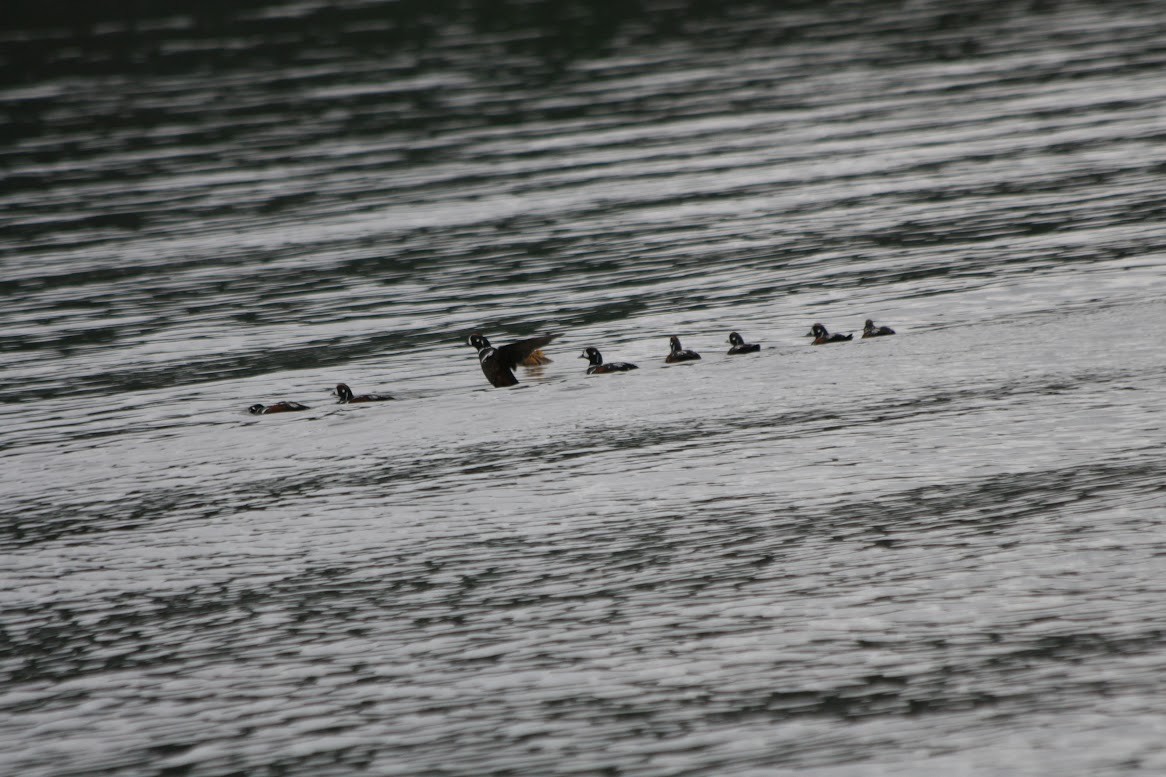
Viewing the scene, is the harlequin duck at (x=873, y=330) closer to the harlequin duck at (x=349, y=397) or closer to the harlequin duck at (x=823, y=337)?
the harlequin duck at (x=823, y=337)

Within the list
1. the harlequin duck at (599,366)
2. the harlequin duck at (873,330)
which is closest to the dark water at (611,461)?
the harlequin duck at (599,366)

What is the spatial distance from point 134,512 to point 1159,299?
33.2ft

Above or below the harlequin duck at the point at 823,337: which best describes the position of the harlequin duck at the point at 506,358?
above

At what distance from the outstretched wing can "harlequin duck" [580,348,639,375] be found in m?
0.43

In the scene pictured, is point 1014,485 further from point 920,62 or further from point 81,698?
point 920,62

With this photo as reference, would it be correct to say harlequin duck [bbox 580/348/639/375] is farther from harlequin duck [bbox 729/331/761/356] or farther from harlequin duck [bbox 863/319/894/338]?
harlequin duck [bbox 863/319/894/338]

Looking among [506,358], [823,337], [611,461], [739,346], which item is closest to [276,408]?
[506,358]

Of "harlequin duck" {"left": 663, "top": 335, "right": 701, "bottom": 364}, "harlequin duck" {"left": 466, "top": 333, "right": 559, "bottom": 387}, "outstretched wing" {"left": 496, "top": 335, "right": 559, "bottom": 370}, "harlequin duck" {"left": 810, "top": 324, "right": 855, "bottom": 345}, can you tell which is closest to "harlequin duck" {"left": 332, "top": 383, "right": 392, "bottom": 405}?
"harlequin duck" {"left": 466, "top": 333, "right": 559, "bottom": 387}

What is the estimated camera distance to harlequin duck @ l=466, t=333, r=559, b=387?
56.0 ft

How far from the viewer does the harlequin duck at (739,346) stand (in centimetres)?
1756

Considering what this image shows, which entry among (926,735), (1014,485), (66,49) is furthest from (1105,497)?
(66,49)

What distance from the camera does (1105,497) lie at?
12.1 m

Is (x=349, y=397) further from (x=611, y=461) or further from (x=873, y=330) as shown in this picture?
(x=873, y=330)

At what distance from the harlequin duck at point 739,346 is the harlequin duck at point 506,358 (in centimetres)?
176
